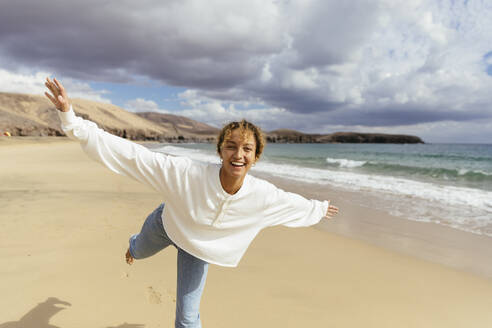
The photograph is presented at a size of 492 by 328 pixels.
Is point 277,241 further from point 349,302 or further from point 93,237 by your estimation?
point 93,237

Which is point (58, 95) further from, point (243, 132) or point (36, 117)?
point (36, 117)

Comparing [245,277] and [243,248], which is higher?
[243,248]

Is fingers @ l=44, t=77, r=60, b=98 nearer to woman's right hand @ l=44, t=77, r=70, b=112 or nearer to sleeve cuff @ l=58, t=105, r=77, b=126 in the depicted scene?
woman's right hand @ l=44, t=77, r=70, b=112

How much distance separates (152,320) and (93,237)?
2434mm

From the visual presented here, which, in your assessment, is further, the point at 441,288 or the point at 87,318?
the point at 441,288

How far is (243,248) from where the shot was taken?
226 cm

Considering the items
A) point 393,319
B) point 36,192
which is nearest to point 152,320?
point 393,319

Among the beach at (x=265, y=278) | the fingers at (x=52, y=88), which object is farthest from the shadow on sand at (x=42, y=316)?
the fingers at (x=52, y=88)

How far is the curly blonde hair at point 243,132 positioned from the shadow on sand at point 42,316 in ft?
6.41

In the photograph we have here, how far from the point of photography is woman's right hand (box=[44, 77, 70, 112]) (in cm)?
188

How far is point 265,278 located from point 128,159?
2367mm

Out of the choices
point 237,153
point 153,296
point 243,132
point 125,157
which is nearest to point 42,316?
point 153,296

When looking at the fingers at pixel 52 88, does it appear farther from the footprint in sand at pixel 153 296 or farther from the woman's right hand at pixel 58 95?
the footprint in sand at pixel 153 296

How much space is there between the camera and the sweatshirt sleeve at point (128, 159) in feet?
6.46
